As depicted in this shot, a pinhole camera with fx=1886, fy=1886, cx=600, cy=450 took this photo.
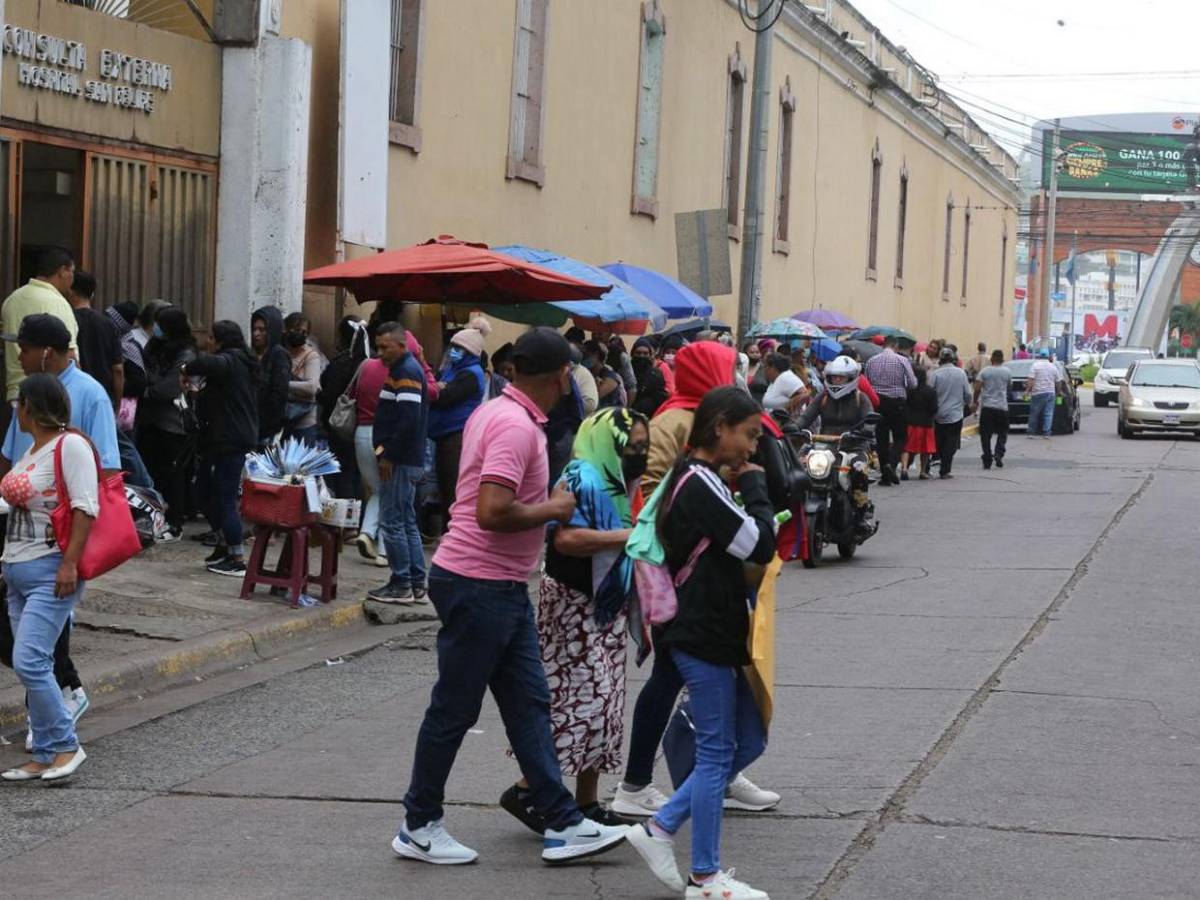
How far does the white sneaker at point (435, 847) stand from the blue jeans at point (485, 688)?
0.10 feet

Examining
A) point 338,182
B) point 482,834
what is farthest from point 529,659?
point 338,182

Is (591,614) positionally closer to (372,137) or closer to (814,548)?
(814,548)

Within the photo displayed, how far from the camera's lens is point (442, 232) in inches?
769

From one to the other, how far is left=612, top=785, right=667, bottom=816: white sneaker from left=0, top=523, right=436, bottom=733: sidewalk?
3243mm

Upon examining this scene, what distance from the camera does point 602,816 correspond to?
6.85 meters

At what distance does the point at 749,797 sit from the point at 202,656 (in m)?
4.33

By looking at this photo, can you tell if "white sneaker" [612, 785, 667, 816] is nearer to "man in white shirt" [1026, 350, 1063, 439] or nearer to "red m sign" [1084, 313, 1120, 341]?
"man in white shirt" [1026, 350, 1063, 439]

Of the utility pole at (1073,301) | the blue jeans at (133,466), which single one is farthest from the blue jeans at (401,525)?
the utility pole at (1073,301)

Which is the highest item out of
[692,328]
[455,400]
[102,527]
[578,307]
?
[578,307]

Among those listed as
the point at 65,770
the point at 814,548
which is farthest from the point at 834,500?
the point at 65,770

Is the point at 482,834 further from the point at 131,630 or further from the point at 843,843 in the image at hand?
the point at 131,630

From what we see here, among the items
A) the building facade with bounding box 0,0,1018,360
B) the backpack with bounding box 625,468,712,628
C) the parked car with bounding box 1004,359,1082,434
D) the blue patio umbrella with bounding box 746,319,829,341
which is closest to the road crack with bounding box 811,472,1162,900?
the backpack with bounding box 625,468,712,628

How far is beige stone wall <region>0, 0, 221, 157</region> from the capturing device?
44.3ft

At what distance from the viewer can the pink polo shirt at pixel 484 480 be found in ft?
20.3
